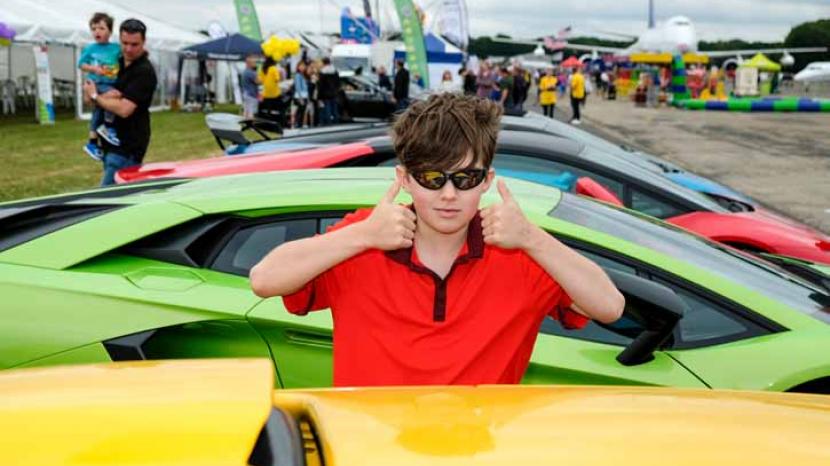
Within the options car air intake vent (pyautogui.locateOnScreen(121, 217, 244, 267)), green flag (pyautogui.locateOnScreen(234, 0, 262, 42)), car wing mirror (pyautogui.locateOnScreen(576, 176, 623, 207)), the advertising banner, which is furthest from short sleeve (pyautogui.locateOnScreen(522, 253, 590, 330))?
green flag (pyautogui.locateOnScreen(234, 0, 262, 42))

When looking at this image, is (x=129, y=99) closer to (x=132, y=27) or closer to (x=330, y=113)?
(x=132, y=27)

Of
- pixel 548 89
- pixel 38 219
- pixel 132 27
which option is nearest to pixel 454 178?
pixel 38 219

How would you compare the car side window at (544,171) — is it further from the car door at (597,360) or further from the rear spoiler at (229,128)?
the rear spoiler at (229,128)

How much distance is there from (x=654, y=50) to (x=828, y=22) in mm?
69765

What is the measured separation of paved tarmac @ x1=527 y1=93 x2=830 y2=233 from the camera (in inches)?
540

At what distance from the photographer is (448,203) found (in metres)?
2.12

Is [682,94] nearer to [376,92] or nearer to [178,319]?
[376,92]

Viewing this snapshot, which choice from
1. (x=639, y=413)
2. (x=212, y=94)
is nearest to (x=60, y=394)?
(x=639, y=413)

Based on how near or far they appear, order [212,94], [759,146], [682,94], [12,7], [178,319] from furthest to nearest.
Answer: [682,94] < [212,94] < [12,7] < [759,146] < [178,319]

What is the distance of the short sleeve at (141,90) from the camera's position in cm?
725

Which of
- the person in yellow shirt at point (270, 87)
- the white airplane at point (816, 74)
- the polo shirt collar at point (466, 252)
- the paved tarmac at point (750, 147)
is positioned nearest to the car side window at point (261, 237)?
the polo shirt collar at point (466, 252)

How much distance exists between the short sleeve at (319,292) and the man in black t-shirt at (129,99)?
17.4 ft

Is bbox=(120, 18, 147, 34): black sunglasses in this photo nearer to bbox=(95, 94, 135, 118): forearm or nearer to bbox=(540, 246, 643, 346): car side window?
bbox=(95, 94, 135, 118): forearm

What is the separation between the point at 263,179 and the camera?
4.12 m
